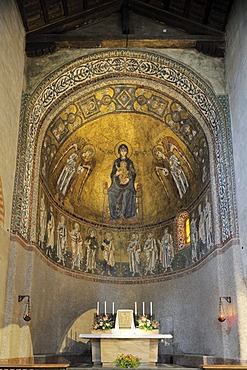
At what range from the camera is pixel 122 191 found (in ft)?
62.2

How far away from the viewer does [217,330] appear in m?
13.0

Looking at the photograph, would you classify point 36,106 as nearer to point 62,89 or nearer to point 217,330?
point 62,89

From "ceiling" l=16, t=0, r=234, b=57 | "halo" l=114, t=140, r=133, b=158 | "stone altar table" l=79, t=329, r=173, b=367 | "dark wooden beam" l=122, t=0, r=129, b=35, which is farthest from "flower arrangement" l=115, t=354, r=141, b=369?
"dark wooden beam" l=122, t=0, r=129, b=35

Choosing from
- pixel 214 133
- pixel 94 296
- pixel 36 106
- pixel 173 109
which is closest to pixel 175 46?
pixel 173 109

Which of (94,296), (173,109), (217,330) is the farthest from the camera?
(94,296)

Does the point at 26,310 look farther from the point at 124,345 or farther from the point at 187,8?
the point at 187,8

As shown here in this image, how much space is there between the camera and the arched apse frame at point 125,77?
13.2 m

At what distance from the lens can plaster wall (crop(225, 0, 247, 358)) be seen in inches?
466

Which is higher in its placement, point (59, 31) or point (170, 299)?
point (59, 31)

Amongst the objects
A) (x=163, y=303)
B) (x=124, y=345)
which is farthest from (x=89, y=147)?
(x=124, y=345)

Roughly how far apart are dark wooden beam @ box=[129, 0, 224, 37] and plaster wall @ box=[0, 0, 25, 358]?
4.01m

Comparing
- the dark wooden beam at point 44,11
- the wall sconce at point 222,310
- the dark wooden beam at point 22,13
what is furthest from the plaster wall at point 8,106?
the wall sconce at point 222,310

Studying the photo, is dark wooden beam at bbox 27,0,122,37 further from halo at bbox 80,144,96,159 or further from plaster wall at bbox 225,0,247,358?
halo at bbox 80,144,96,159

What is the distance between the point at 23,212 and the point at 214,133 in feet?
20.2
